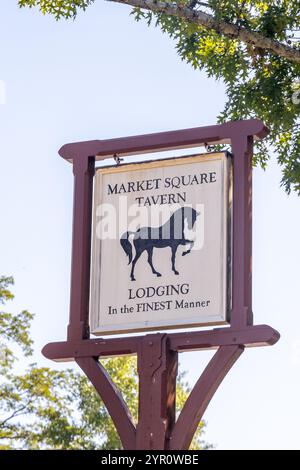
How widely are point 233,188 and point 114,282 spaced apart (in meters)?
1.10

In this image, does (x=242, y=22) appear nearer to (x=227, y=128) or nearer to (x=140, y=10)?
(x=140, y=10)

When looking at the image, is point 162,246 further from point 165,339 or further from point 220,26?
point 220,26

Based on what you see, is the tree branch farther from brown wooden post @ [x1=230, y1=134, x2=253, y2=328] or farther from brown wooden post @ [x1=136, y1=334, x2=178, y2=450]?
brown wooden post @ [x1=136, y1=334, x2=178, y2=450]

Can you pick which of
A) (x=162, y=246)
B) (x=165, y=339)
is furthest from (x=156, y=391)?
(x=162, y=246)

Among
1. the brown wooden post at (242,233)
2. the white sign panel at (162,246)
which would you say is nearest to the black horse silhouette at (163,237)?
the white sign panel at (162,246)

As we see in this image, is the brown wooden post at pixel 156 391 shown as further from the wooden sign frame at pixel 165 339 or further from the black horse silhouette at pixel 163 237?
the black horse silhouette at pixel 163 237

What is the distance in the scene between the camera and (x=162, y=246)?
956 centimetres

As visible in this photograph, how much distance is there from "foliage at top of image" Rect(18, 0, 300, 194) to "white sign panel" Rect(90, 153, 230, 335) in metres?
3.09

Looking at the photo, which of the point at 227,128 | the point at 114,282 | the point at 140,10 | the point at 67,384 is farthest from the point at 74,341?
the point at 67,384

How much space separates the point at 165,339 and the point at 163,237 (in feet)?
2.56

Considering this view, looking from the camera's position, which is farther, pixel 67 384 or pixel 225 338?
pixel 67 384

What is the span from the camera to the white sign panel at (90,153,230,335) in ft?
30.6
